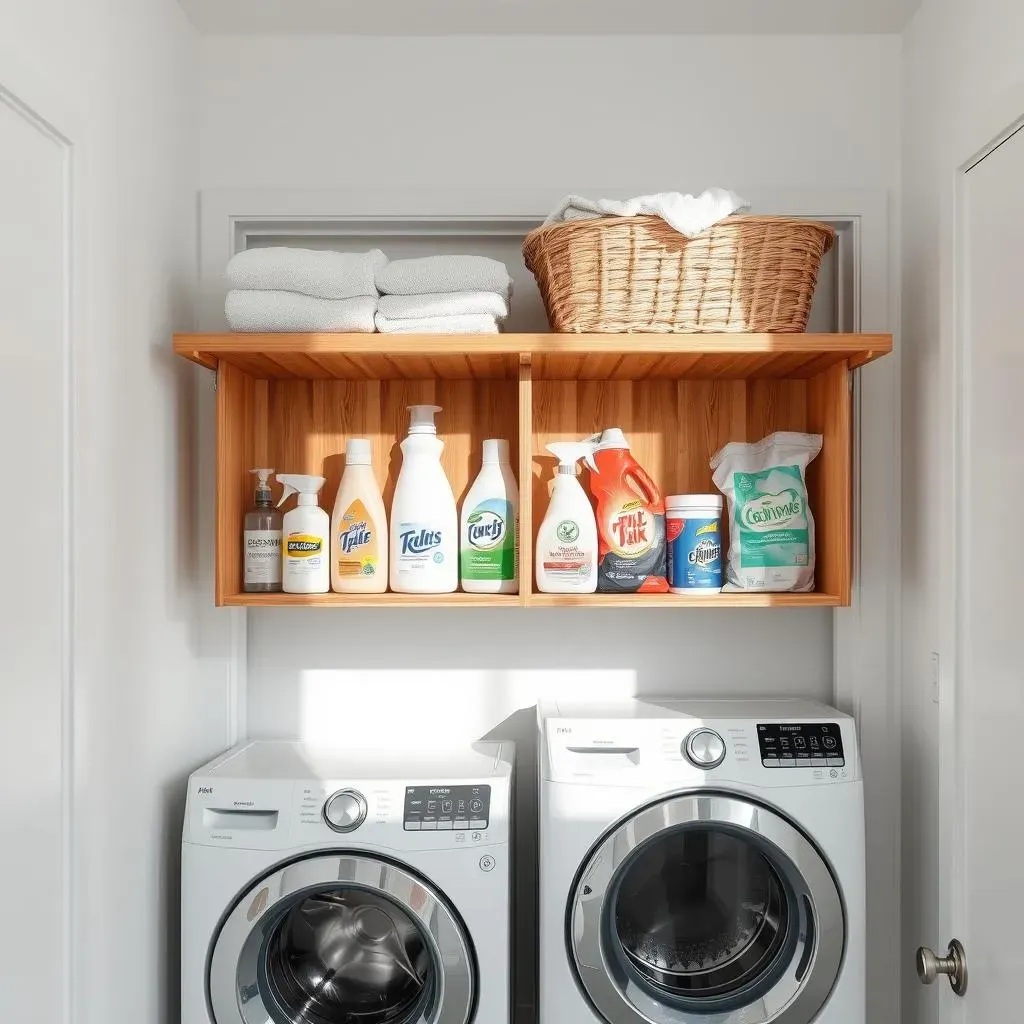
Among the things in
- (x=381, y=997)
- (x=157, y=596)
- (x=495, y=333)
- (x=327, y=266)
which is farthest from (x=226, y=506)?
(x=381, y=997)

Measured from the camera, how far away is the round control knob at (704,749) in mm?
1558

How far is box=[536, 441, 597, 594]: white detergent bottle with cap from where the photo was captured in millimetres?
1638

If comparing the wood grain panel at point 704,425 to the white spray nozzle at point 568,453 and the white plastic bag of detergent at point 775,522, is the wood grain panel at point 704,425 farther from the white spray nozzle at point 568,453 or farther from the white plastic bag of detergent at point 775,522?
the white spray nozzle at point 568,453

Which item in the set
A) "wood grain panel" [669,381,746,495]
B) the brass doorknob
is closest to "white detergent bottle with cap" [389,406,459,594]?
"wood grain panel" [669,381,746,495]

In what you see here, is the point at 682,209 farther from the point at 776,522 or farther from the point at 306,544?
the point at 306,544

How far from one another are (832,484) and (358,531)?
2.88 ft

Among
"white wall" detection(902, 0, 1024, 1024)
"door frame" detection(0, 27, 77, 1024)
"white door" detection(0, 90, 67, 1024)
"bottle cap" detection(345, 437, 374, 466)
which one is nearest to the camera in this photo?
"white door" detection(0, 90, 67, 1024)

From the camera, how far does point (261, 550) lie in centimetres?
170

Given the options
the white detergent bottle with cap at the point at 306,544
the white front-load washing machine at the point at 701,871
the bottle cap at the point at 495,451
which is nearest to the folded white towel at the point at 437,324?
the bottle cap at the point at 495,451

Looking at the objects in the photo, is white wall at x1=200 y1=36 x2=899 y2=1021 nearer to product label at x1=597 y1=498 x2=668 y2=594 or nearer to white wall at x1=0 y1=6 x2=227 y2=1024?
white wall at x1=0 y1=6 x2=227 y2=1024

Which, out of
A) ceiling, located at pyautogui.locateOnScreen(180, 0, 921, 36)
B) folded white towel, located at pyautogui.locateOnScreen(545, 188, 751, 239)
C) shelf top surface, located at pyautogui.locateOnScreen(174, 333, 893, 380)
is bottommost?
shelf top surface, located at pyautogui.locateOnScreen(174, 333, 893, 380)

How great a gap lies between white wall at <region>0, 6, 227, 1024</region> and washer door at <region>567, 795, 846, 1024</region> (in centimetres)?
74

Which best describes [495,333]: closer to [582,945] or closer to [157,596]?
[157,596]

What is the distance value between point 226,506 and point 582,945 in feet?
3.25
